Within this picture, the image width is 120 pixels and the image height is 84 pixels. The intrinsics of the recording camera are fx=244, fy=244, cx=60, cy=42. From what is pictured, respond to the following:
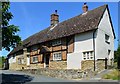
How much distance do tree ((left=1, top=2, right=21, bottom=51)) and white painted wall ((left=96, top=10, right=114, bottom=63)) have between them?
550 inches

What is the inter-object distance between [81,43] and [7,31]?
15.0m

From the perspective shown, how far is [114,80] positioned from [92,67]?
759cm

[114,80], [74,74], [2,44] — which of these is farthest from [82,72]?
[2,44]

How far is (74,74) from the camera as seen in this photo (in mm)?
27484

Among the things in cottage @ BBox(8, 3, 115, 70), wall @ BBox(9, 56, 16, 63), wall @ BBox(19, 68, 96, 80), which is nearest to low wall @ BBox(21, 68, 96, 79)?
wall @ BBox(19, 68, 96, 80)

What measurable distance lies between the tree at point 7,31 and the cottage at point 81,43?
13.3 m

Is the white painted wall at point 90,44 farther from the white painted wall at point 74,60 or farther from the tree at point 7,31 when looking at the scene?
the tree at point 7,31

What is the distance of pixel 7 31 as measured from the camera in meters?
18.0

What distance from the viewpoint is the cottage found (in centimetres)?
3020

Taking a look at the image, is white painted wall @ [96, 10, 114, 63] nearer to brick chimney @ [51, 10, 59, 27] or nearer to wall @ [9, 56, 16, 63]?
brick chimney @ [51, 10, 59, 27]

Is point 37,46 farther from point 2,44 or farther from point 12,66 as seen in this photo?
point 2,44

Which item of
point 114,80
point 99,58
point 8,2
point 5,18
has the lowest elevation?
point 114,80

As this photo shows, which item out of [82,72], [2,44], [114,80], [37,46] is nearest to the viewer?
[2,44]

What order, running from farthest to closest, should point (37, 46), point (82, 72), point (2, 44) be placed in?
point (37, 46), point (82, 72), point (2, 44)
